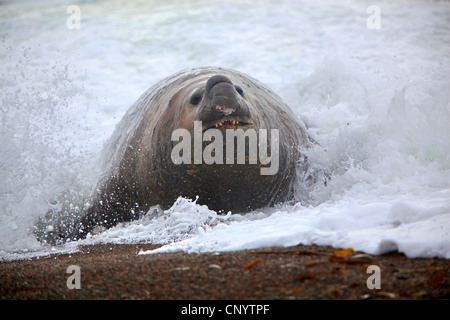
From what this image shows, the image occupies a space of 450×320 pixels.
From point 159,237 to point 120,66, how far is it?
8.83m

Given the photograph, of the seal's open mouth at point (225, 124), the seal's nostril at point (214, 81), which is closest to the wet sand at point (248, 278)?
the seal's open mouth at point (225, 124)

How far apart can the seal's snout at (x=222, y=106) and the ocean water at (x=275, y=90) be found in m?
0.93

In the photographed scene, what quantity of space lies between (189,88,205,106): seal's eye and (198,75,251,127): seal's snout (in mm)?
400

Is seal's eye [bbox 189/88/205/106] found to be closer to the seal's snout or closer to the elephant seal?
the elephant seal

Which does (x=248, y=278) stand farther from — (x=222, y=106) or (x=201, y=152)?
(x=201, y=152)

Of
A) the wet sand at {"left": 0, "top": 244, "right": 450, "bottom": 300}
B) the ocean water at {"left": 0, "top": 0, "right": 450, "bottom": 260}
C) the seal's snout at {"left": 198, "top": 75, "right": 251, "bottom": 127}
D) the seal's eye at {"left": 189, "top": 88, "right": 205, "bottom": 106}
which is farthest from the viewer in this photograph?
the seal's eye at {"left": 189, "top": 88, "right": 205, "bottom": 106}

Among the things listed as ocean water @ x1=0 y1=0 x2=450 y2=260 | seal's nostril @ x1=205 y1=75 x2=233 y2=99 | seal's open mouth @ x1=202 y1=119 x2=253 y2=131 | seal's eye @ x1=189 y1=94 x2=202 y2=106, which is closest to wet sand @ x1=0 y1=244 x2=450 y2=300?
ocean water @ x1=0 y1=0 x2=450 y2=260

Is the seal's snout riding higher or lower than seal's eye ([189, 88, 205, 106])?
lower

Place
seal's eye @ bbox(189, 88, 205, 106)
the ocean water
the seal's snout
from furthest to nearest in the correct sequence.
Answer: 1. seal's eye @ bbox(189, 88, 205, 106)
2. the seal's snout
3. the ocean water

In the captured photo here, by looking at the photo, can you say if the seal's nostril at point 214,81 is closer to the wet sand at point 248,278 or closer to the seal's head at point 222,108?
the seal's head at point 222,108

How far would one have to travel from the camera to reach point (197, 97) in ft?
14.7

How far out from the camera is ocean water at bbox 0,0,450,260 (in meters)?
3.71

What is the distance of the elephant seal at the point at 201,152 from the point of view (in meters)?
4.04

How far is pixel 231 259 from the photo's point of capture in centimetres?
298
